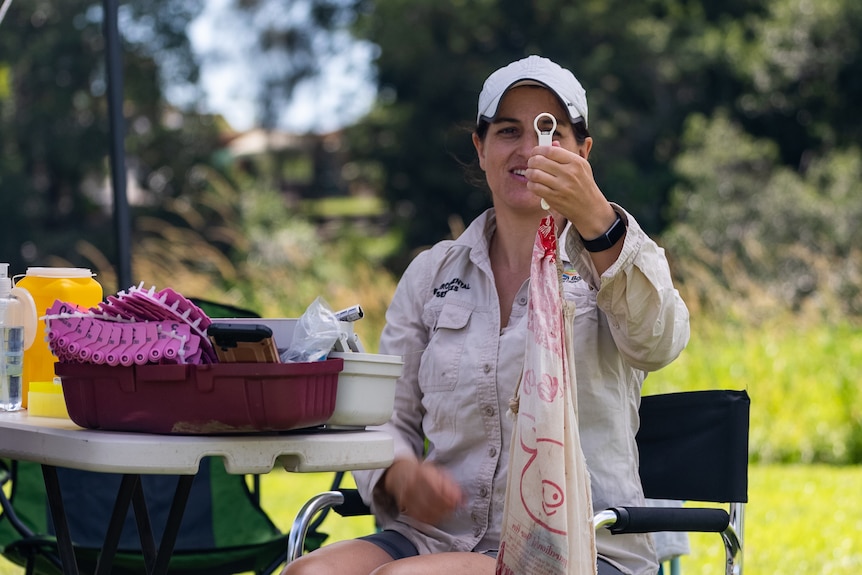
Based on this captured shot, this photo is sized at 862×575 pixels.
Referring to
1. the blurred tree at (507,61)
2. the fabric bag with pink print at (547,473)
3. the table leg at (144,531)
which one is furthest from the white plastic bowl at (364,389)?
the blurred tree at (507,61)

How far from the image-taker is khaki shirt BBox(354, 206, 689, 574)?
201 cm

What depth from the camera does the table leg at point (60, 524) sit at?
181 cm

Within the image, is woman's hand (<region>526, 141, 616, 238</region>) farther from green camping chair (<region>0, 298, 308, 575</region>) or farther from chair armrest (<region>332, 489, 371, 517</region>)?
green camping chair (<region>0, 298, 308, 575</region>)

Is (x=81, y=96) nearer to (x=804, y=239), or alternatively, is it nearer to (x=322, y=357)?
(x=804, y=239)

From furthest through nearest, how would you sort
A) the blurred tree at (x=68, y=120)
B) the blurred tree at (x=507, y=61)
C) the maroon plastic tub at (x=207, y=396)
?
the blurred tree at (x=507, y=61) < the blurred tree at (x=68, y=120) < the maroon plastic tub at (x=207, y=396)

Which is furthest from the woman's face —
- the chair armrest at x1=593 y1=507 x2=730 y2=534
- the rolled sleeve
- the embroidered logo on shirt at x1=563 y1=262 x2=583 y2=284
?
the chair armrest at x1=593 y1=507 x2=730 y2=534

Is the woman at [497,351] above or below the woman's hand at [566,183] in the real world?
below

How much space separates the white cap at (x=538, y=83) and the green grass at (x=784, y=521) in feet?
8.49

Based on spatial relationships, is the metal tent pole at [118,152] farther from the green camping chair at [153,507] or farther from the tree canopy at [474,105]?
the tree canopy at [474,105]

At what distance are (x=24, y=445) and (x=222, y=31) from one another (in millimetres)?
24803

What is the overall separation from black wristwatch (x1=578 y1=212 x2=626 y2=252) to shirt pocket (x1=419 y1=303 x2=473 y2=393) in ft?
1.36

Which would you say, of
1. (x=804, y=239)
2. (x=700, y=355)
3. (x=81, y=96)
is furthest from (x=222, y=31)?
(x=700, y=355)

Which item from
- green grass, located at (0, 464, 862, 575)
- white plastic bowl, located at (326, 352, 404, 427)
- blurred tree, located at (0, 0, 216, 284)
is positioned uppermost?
blurred tree, located at (0, 0, 216, 284)

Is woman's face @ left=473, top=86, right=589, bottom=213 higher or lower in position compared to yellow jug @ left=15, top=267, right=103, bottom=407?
higher
